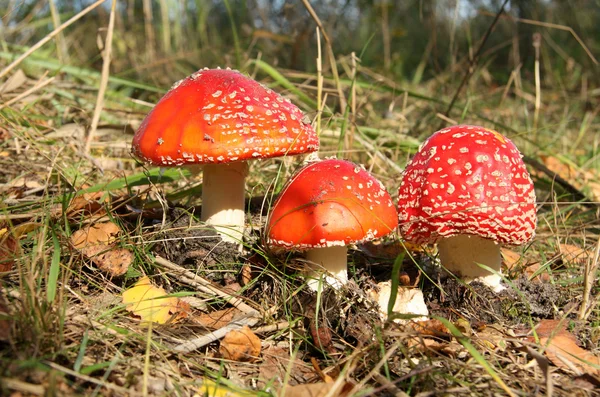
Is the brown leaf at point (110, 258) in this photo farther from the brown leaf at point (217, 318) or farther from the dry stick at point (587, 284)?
the dry stick at point (587, 284)

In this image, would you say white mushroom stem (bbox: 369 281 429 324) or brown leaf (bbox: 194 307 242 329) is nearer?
brown leaf (bbox: 194 307 242 329)

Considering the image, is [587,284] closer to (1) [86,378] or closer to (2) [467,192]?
(2) [467,192]

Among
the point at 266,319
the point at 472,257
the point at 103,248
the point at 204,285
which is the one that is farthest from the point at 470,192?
the point at 103,248

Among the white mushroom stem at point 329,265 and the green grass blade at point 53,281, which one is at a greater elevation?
the green grass blade at point 53,281

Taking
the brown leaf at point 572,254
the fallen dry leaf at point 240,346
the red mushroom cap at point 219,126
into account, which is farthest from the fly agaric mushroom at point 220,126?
the brown leaf at point 572,254

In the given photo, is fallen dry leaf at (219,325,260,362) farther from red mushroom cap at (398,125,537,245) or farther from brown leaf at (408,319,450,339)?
red mushroom cap at (398,125,537,245)

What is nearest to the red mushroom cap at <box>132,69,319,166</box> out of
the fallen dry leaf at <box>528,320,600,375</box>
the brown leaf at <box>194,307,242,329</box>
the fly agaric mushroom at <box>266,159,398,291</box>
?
the fly agaric mushroom at <box>266,159,398,291</box>
